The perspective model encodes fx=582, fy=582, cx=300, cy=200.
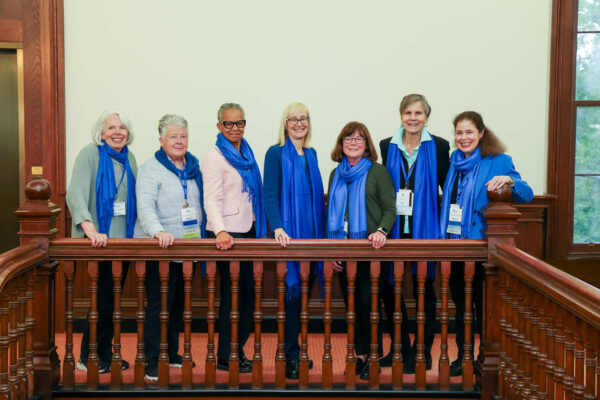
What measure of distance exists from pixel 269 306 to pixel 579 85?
10.1 ft

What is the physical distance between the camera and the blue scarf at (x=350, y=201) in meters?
3.32

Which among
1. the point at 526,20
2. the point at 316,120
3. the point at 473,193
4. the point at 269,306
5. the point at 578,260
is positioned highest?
the point at 526,20

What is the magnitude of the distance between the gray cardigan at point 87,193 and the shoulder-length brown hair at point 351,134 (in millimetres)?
1277

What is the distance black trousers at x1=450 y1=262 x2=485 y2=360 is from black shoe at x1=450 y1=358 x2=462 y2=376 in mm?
33

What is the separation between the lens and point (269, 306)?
179 inches

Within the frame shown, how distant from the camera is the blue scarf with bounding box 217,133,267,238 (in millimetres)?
3361

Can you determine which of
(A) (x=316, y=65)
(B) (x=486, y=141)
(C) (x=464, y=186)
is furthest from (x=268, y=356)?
(A) (x=316, y=65)

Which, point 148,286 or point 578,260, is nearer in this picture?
point 148,286

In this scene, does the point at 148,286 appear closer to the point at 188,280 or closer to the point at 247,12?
the point at 188,280

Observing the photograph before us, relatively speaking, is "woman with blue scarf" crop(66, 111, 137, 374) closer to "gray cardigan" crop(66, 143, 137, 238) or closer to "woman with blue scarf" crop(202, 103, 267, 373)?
"gray cardigan" crop(66, 143, 137, 238)

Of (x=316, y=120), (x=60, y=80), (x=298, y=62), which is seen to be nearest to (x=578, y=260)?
(x=316, y=120)

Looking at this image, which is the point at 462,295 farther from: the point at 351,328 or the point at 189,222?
the point at 189,222

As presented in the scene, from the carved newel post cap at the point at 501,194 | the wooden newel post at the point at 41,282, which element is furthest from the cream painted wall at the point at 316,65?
the carved newel post cap at the point at 501,194

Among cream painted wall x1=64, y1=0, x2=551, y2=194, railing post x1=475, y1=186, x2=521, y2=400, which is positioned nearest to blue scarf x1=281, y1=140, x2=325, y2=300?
railing post x1=475, y1=186, x2=521, y2=400
